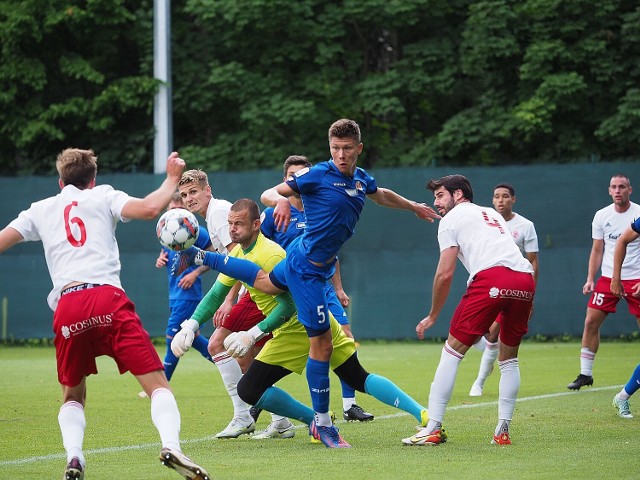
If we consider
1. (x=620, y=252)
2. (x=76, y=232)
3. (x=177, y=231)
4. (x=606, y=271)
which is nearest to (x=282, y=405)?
(x=177, y=231)

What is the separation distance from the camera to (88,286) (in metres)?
6.25

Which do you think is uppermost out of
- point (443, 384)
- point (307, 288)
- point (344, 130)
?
point (344, 130)

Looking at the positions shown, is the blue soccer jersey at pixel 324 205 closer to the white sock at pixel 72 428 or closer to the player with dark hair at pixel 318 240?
the player with dark hair at pixel 318 240

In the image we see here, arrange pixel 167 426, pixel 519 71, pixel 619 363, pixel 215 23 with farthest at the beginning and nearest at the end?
pixel 215 23
pixel 519 71
pixel 619 363
pixel 167 426

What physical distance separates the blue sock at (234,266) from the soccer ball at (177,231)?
442mm

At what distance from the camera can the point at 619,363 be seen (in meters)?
14.6

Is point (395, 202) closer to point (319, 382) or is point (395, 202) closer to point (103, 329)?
point (319, 382)

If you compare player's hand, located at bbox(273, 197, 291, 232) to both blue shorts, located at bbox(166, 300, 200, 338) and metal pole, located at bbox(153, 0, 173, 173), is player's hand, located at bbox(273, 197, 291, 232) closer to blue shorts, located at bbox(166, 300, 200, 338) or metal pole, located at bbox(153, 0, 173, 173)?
blue shorts, located at bbox(166, 300, 200, 338)

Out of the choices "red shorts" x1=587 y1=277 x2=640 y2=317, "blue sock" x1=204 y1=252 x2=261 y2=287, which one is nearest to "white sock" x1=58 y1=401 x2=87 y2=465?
"blue sock" x1=204 y1=252 x2=261 y2=287

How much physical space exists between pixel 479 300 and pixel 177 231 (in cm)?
222

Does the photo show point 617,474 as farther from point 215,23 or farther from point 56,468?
point 215,23

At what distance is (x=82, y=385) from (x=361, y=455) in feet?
6.44

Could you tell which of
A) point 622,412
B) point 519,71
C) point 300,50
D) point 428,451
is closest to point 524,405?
point 622,412

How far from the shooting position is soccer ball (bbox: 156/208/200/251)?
685cm
